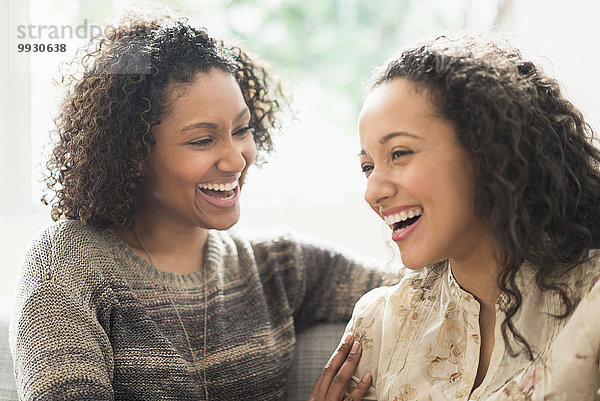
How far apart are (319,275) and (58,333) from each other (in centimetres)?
80

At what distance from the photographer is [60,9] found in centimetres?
266

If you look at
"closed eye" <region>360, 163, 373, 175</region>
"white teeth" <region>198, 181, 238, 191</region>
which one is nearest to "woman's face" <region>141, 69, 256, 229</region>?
"white teeth" <region>198, 181, 238, 191</region>

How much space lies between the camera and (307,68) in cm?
296

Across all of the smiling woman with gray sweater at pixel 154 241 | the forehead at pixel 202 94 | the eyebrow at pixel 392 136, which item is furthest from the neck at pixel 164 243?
the eyebrow at pixel 392 136

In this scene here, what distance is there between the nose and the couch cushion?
3.31 ft

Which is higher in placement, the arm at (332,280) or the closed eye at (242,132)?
the closed eye at (242,132)

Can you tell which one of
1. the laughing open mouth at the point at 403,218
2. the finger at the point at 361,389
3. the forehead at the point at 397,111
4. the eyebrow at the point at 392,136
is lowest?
the finger at the point at 361,389

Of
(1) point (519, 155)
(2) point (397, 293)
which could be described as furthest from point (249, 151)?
(1) point (519, 155)

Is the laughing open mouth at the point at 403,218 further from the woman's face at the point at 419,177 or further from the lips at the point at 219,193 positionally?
the lips at the point at 219,193

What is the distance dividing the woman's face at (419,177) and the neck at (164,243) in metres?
0.71

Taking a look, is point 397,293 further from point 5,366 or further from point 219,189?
point 5,366

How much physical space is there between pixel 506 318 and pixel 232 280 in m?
0.85

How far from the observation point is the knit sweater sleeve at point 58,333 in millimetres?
1374

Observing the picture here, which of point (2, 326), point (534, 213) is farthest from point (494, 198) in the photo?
point (2, 326)
